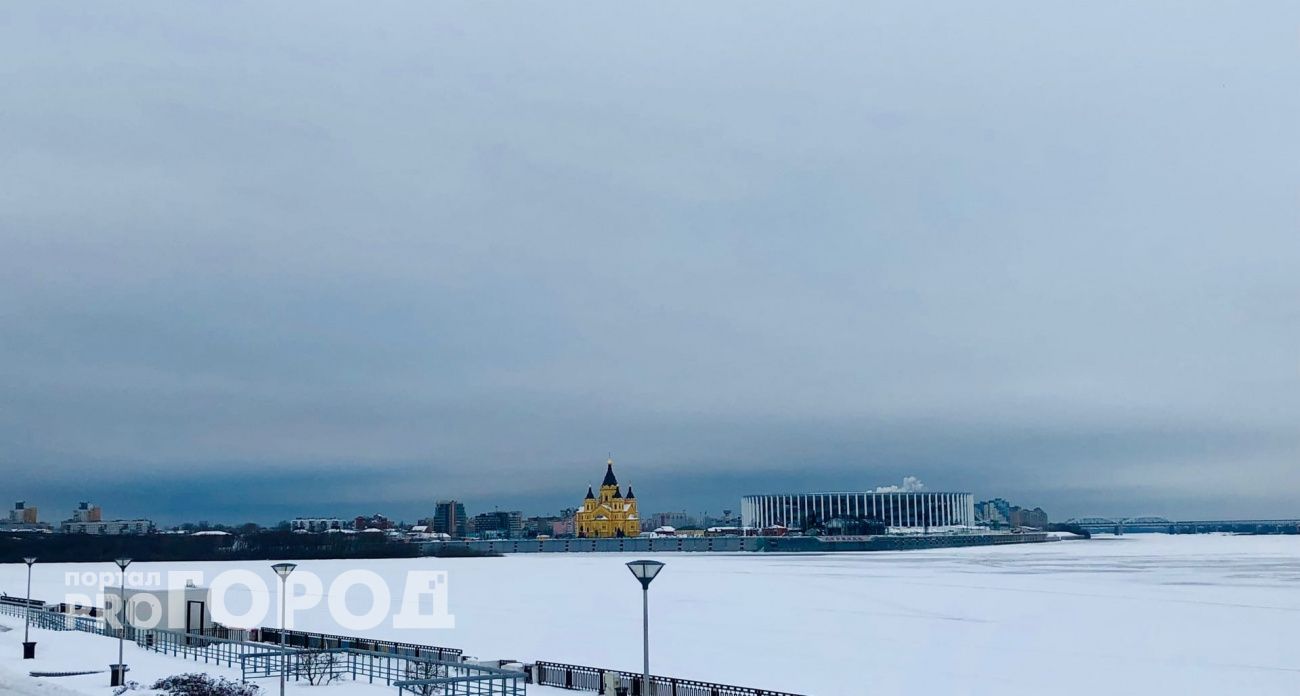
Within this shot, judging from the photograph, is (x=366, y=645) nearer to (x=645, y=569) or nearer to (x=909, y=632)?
(x=645, y=569)

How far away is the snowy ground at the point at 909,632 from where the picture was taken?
3403 cm

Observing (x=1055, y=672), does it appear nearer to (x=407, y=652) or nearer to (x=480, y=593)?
(x=407, y=652)

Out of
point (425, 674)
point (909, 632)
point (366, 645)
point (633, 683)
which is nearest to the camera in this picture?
point (633, 683)

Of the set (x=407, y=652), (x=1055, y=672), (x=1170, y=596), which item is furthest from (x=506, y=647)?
(x=1170, y=596)

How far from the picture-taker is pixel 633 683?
30.4 meters

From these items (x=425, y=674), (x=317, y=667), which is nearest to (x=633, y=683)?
(x=425, y=674)

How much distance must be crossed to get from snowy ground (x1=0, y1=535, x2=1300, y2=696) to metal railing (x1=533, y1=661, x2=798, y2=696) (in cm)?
114

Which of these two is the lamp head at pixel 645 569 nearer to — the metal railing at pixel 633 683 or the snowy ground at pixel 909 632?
the metal railing at pixel 633 683

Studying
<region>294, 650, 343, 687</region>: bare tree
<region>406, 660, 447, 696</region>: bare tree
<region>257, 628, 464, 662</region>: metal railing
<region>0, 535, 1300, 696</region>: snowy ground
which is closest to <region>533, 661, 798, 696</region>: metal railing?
<region>0, 535, 1300, 696</region>: snowy ground

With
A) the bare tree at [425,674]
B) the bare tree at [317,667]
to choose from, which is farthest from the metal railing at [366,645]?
the bare tree at [317,667]

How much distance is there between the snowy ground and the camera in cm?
3403

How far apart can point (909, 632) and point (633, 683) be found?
63.6ft

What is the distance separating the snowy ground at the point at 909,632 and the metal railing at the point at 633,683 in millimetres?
1142

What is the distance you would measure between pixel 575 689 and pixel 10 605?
4519 cm
